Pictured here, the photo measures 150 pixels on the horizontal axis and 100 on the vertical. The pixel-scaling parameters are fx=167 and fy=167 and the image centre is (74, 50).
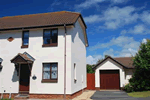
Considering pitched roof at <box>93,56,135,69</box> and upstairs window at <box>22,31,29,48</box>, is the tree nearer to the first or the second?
pitched roof at <box>93,56,135,69</box>

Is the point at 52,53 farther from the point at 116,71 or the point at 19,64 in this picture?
the point at 116,71

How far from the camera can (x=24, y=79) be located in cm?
1446

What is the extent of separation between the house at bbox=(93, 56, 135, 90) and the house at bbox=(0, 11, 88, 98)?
8.17 meters

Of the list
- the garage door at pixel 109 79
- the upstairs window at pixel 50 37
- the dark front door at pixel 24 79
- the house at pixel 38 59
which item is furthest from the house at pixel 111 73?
the dark front door at pixel 24 79

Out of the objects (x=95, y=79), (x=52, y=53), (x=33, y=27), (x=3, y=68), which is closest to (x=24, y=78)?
(x=3, y=68)

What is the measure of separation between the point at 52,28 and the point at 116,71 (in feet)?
37.5

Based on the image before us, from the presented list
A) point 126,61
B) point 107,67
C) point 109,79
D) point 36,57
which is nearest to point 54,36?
point 36,57

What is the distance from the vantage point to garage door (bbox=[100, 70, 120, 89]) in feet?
70.6

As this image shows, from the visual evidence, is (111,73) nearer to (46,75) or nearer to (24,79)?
(46,75)

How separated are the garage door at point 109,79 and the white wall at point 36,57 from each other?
31.6ft

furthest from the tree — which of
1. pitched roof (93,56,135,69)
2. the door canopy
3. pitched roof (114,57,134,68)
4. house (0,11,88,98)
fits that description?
the door canopy

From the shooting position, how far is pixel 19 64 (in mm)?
14719

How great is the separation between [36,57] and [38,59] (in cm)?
27

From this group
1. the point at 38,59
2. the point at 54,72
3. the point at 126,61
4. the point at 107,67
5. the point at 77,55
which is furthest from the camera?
the point at 126,61
